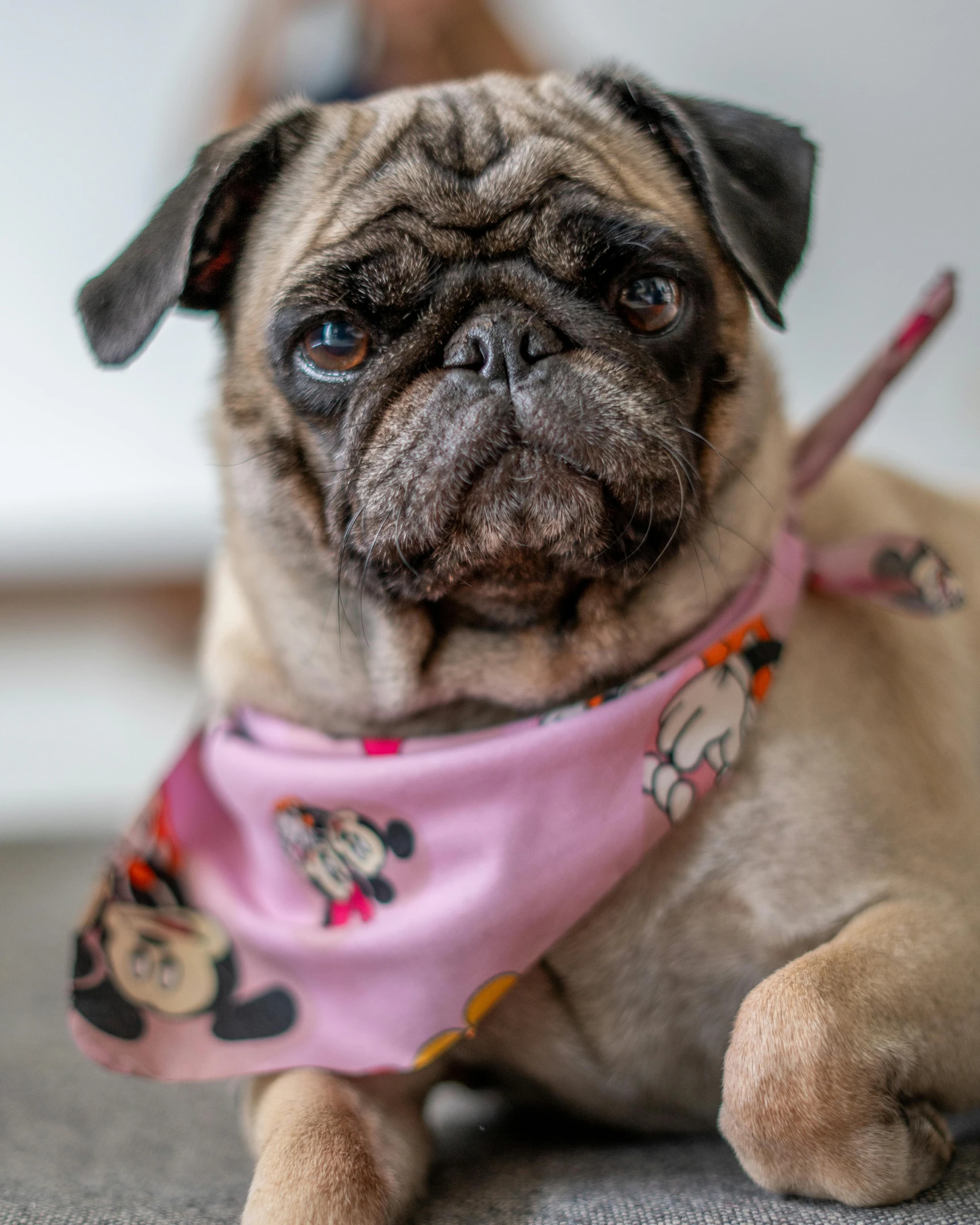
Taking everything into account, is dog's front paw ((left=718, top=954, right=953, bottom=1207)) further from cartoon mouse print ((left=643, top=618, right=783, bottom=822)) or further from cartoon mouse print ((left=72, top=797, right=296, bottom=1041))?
cartoon mouse print ((left=72, top=797, right=296, bottom=1041))

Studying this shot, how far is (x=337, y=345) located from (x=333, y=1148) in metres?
1.00

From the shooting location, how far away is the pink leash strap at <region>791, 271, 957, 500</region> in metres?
1.77

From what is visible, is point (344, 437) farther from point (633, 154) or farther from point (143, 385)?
point (143, 385)

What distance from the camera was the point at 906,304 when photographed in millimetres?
4938

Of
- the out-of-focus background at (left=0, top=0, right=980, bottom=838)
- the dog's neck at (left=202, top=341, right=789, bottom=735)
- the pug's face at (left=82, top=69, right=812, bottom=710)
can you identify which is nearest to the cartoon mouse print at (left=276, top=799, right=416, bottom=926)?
the dog's neck at (left=202, top=341, right=789, bottom=735)

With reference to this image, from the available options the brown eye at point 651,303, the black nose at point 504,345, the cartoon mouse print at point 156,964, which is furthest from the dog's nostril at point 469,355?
the cartoon mouse print at point 156,964

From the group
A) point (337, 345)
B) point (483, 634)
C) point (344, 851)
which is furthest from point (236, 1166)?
point (337, 345)

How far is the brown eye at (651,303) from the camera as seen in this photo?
57.8 inches

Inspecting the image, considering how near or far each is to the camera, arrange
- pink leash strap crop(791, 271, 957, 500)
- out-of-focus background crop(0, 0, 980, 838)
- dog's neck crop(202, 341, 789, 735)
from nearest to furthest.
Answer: dog's neck crop(202, 341, 789, 735)
pink leash strap crop(791, 271, 957, 500)
out-of-focus background crop(0, 0, 980, 838)

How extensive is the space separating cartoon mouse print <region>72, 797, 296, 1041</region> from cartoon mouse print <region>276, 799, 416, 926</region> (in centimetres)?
17

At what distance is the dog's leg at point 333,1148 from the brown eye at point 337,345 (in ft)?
3.14

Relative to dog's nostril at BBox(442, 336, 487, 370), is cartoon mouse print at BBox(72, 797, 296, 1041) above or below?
below

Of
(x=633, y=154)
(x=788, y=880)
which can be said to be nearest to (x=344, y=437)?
(x=633, y=154)

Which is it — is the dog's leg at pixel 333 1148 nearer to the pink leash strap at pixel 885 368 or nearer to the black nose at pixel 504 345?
the black nose at pixel 504 345
